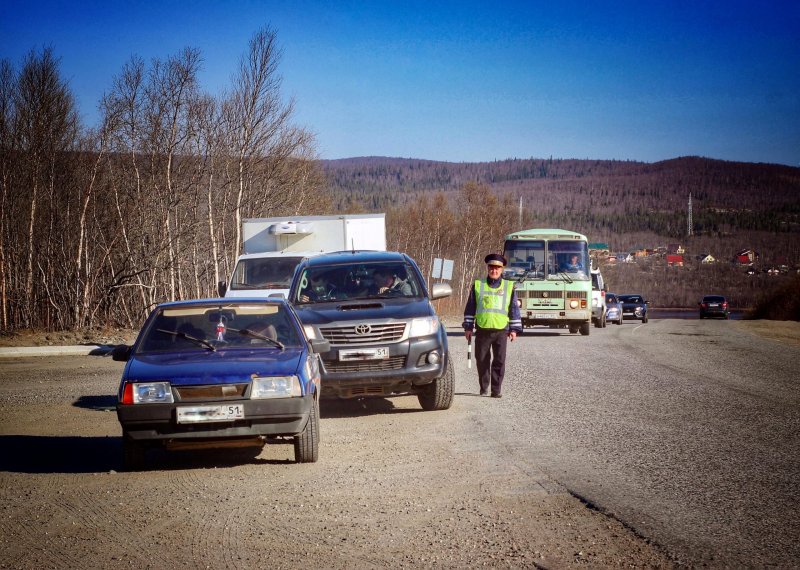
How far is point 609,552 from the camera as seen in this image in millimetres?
4938

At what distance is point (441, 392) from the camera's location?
10.9 meters

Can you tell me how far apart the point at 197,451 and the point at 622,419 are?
484 cm

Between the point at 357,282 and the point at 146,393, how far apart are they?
195 inches

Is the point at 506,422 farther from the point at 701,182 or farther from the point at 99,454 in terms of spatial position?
the point at 701,182

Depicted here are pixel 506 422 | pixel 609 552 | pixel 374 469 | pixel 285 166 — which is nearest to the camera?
pixel 609 552

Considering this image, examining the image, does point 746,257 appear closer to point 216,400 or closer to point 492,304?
point 492,304

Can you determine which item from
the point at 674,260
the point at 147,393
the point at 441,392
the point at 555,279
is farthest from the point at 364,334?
the point at 674,260

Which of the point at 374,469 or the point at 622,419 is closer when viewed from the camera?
the point at 374,469

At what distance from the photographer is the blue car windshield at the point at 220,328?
27.6 feet

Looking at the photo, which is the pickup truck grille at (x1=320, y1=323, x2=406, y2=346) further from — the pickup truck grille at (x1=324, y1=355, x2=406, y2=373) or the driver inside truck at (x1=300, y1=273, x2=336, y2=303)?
the driver inside truck at (x1=300, y1=273, x2=336, y2=303)

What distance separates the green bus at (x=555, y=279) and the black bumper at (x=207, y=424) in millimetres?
20488

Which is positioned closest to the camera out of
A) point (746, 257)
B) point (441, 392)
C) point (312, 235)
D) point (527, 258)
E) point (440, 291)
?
point (441, 392)

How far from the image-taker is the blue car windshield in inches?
331

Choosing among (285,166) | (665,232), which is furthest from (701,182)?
(285,166)
